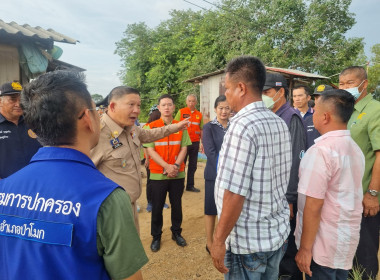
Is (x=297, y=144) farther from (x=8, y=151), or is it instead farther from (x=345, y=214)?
(x=8, y=151)

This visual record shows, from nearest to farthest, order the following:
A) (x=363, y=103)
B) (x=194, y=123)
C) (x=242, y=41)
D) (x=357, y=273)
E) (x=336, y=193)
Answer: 1. (x=336, y=193)
2. (x=357, y=273)
3. (x=363, y=103)
4. (x=194, y=123)
5. (x=242, y=41)

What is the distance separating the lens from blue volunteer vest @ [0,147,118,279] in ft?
3.01

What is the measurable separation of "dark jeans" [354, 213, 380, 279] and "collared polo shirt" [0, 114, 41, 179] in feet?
12.8

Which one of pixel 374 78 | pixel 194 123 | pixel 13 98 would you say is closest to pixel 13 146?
pixel 13 98

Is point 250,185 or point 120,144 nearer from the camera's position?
point 250,185

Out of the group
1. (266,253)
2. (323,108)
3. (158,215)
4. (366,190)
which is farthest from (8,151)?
(366,190)

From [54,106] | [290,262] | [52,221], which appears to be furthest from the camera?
[290,262]

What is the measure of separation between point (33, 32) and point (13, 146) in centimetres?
186

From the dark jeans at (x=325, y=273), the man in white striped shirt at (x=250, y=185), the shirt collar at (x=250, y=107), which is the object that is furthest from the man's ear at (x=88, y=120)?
the dark jeans at (x=325, y=273)

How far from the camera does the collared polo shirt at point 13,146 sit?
10.1 feet

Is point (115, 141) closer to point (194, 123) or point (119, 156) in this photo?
point (119, 156)

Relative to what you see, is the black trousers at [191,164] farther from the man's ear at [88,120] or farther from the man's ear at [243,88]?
the man's ear at [88,120]

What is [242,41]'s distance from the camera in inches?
668

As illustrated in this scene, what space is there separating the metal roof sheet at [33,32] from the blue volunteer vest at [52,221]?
339 cm
